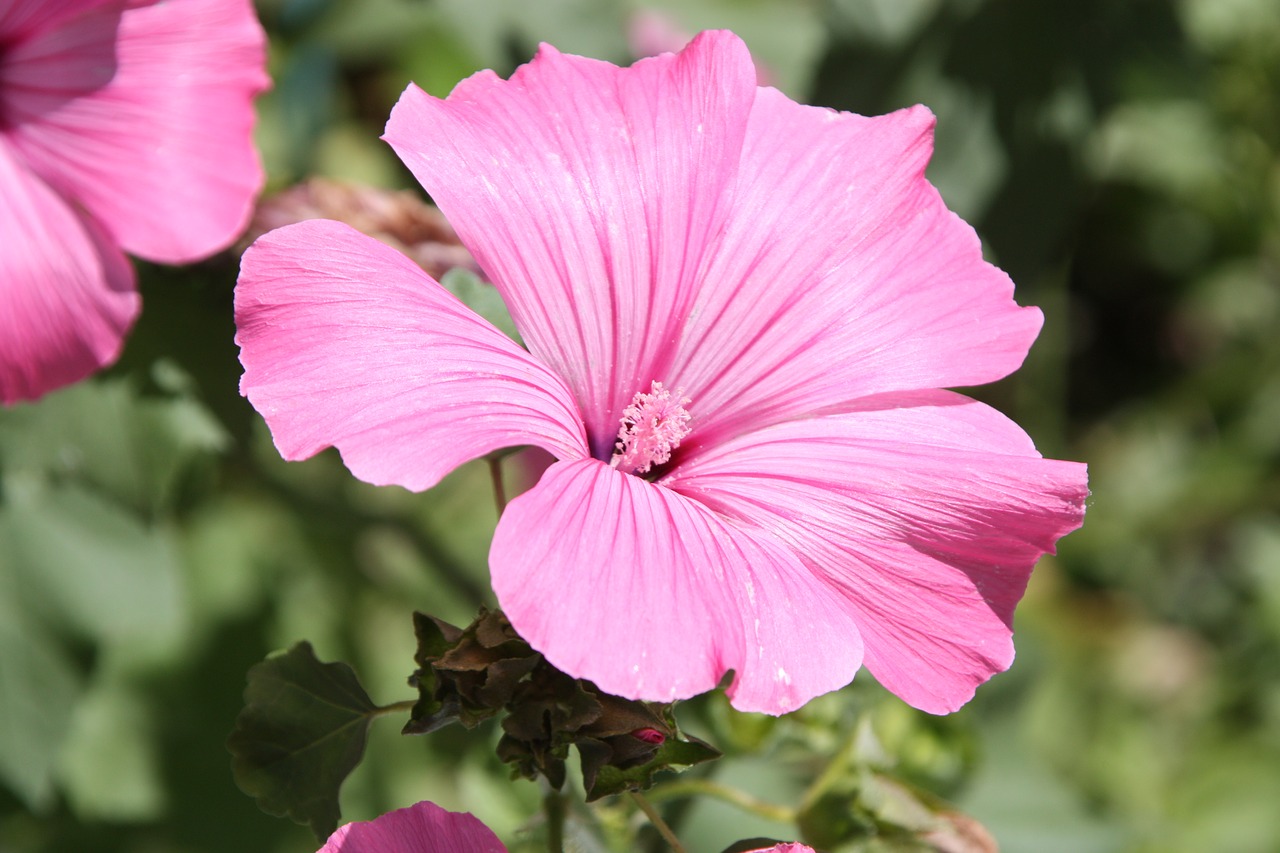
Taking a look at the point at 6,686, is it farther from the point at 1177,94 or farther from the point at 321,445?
the point at 1177,94

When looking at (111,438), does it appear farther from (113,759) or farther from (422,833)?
(422,833)

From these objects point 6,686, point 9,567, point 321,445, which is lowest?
point 6,686

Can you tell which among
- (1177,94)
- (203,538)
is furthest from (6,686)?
(1177,94)

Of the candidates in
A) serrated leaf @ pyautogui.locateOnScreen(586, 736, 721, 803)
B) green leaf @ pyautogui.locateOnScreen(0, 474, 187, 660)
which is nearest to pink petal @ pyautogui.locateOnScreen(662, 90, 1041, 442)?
serrated leaf @ pyautogui.locateOnScreen(586, 736, 721, 803)

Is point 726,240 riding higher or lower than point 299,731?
higher

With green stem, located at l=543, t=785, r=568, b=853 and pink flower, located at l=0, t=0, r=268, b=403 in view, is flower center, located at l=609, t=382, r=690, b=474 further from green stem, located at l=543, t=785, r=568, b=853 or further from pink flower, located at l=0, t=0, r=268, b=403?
pink flower, located at l=0, t=0, r=268, b=403

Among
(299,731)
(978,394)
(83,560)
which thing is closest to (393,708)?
(299,731)
